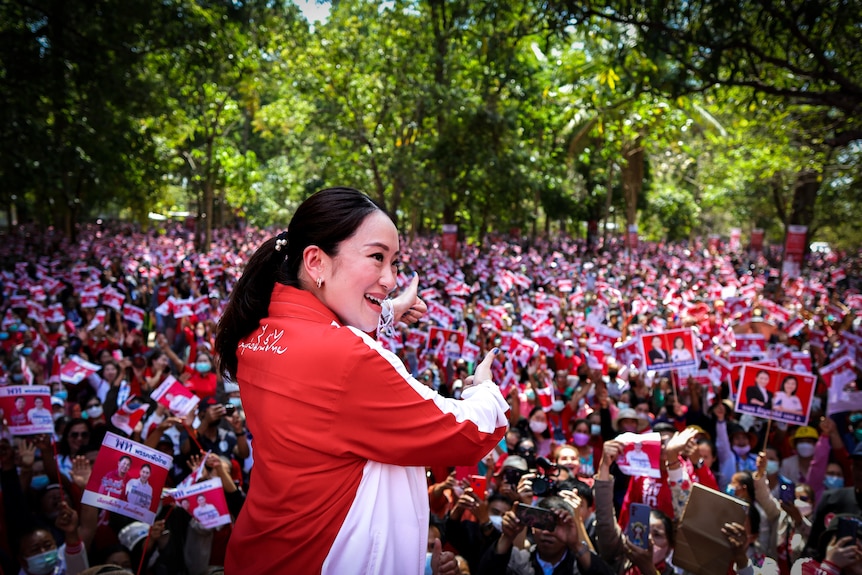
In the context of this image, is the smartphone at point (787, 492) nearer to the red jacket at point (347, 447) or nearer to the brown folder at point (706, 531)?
the brown folder at point (706, 531)

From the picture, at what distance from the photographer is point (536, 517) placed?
3.11 m

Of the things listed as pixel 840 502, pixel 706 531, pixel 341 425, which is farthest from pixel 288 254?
pixel 840 502

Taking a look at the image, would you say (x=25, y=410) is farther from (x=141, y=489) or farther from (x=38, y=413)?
(x=141, y=489)

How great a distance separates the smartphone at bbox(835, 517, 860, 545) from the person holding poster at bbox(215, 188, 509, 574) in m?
2.61

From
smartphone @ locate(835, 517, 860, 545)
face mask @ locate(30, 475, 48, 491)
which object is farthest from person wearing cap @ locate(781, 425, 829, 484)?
face mask @ locate(30, 475, 48, 491)

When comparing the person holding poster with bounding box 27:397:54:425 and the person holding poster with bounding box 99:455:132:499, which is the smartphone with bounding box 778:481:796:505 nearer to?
the person holding poster with bounding box 99:455:132:499

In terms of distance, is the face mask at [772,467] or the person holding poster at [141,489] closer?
the person holding poster at [141,489]

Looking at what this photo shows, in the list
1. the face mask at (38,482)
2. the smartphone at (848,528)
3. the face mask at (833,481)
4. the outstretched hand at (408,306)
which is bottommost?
the face mask at (833,481)

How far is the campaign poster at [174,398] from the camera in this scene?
4.86 metres

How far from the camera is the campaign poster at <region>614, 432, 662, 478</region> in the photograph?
13.2 feet

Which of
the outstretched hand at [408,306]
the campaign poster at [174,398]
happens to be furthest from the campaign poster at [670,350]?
the outstretched hand at [408,306]

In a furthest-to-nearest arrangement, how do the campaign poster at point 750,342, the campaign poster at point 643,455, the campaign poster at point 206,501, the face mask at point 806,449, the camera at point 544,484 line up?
the campaign poster at point 750,342 → the face mask at point 806,449 → the campaign poster at point 643,455 → the campaign poster at point 206,501 → the camera at point 544,484

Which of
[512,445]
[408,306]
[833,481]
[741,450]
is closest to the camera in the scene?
[408,306]

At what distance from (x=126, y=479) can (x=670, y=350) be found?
215 inches
